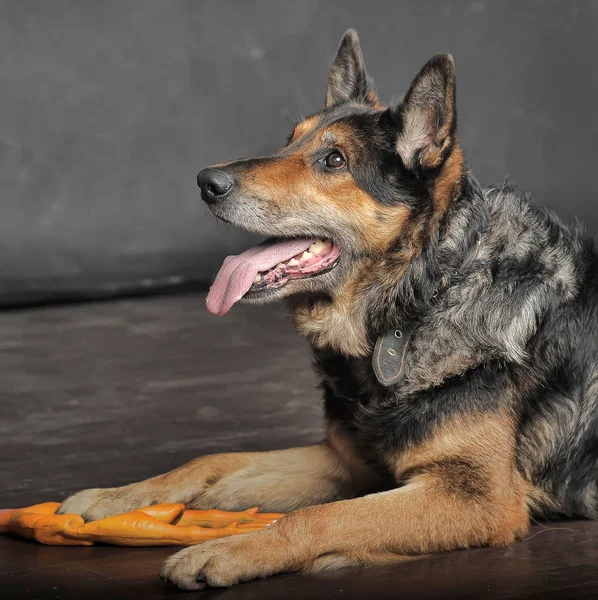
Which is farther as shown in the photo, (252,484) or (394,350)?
(252,484)

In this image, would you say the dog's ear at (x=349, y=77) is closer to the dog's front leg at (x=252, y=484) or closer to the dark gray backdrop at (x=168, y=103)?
the dog's front leg at (x=252, y=484)

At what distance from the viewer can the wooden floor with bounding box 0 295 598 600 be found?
3566 mm

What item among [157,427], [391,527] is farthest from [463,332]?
[157,427]

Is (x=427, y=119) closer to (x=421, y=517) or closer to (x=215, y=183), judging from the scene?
(x=215, y=183)

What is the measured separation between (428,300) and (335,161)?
0.62 meters

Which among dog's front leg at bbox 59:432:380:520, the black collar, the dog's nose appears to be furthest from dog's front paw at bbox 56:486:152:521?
the dog's nose

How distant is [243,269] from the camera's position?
409cm

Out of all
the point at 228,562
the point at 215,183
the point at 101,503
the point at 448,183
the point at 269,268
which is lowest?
the point at 228,562

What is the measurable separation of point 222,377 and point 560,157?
577 centimetres

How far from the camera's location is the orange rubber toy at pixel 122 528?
4.00 meters

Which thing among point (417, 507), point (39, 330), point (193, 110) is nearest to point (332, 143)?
point (417, 507)

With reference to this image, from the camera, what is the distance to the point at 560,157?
37.0 feet

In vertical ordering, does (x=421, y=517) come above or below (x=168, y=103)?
below

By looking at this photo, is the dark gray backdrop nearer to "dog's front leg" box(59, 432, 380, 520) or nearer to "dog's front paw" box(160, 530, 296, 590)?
"dog's front leg" box(59, 432, 380, 520)
